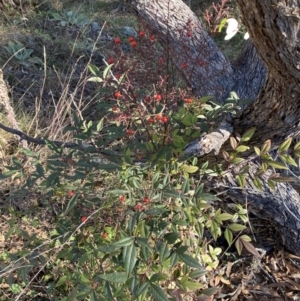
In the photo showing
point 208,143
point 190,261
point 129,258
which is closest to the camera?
point 129,258

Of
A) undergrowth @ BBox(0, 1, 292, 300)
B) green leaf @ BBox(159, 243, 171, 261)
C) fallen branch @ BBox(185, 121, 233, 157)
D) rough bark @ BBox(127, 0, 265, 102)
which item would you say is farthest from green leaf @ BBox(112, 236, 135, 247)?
rough bark @ BBox(127, 0, 265, 102)

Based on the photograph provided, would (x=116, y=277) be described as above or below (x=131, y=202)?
below

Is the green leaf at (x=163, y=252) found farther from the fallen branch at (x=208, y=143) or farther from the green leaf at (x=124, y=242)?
the fallen branch at (x=208, y=143)

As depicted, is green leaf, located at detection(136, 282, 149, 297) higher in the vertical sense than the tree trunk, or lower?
lower

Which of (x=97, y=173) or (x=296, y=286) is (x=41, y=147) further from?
(x=296, y=286)

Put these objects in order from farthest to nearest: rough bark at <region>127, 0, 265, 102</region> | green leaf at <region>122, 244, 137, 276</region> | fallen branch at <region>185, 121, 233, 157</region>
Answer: rough bark at <region>127, 0, 265, 102</region>, fallen branch at <region>185, 121, 233, 157</region>, green leaf at <region>122, 244, 137, 276</region>

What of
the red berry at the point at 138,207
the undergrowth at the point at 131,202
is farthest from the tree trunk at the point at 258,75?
the red berry at the point at 138,207

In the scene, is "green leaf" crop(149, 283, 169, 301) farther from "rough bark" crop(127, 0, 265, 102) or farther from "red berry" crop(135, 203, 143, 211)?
"rough bark" crop(127, 0, 265, 102)

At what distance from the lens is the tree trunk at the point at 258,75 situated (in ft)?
4.76

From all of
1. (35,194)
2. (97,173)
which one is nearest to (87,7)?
(35,194)

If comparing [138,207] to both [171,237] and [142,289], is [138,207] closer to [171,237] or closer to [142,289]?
[171,237]

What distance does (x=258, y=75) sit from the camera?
2.54m

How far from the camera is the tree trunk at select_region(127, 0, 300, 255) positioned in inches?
57.1

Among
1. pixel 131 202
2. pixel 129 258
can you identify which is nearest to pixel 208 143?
→ pixel 131 202
